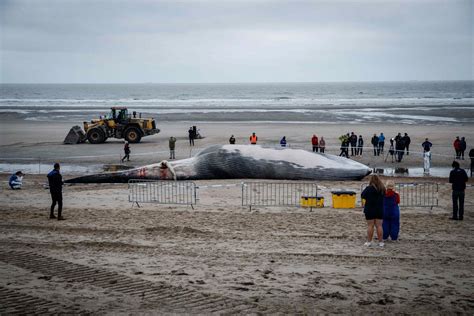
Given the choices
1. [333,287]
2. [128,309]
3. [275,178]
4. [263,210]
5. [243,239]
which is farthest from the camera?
[275,178]

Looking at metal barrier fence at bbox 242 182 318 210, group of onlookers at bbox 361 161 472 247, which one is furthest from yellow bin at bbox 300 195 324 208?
group of onlookers at bbox 361 161 472 247

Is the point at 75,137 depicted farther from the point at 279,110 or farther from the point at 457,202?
the point at 279,110

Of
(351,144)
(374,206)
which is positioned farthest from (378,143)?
(374,206)

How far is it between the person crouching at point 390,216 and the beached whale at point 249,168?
29.1 ft

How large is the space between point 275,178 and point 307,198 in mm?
5507

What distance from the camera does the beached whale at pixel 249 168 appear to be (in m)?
20.3

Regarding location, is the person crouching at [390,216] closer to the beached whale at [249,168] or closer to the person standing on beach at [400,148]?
the beached whale at [249,168]

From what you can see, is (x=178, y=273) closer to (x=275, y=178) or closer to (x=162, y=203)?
(x=162, y=203)

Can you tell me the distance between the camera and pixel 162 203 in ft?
51.0

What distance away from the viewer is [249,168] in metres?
20.6

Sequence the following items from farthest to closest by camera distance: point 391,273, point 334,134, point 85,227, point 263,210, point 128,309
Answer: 1. point 334,134
2. point 263,210
3. point 85,227
4. point 391,273
5. point 128,309

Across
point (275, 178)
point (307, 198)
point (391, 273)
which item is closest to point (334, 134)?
point (275, 178)

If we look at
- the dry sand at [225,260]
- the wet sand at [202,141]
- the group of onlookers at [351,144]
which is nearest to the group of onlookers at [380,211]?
the dry sand at [225,260]

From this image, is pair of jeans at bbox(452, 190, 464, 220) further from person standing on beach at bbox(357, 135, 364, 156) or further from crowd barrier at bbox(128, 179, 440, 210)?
person standing on beach at bbox(357, 135, 364, 156)
